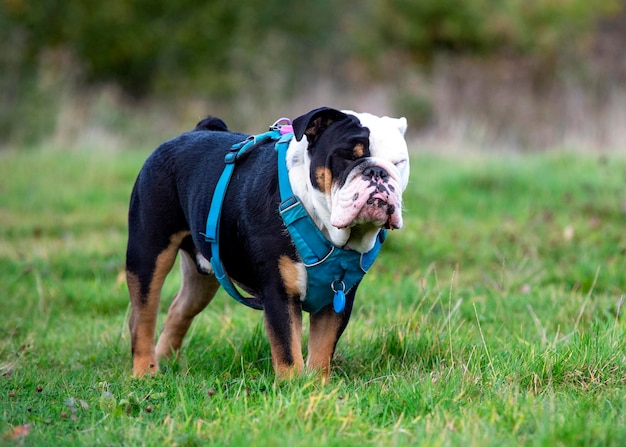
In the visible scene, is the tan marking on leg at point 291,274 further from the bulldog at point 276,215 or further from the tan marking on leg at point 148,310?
the tan marking on leg at point 148,310

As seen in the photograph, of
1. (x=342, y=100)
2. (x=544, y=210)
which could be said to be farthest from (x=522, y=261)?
(x=342, y=100)

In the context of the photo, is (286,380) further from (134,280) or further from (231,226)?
(134,280)

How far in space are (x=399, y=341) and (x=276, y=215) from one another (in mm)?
1137

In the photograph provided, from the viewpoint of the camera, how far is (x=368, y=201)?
3.74 metres

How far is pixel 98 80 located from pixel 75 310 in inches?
851

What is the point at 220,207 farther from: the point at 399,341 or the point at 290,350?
the point at 399,341

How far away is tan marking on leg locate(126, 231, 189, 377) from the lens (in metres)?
4.95

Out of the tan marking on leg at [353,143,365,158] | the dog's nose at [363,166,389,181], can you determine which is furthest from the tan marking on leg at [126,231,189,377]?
the dog's nose at [363,166,389,181]

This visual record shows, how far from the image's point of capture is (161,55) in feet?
87.2

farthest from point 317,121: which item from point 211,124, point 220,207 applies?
point 211,124

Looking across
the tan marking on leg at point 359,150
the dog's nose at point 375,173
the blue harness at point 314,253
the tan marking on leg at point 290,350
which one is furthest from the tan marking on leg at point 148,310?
the dog's nose at point 375,173

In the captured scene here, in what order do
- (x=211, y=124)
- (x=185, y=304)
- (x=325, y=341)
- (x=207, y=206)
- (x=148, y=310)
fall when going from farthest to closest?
(x=211, y=124) < (x=185, y=304) < (x=148, y=310) < (x=207, y=206) < (x=325, y=341)

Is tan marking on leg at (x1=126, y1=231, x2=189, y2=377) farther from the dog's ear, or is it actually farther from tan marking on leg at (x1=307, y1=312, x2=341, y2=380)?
the dog's ear

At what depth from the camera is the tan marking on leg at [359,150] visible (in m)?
3.96
